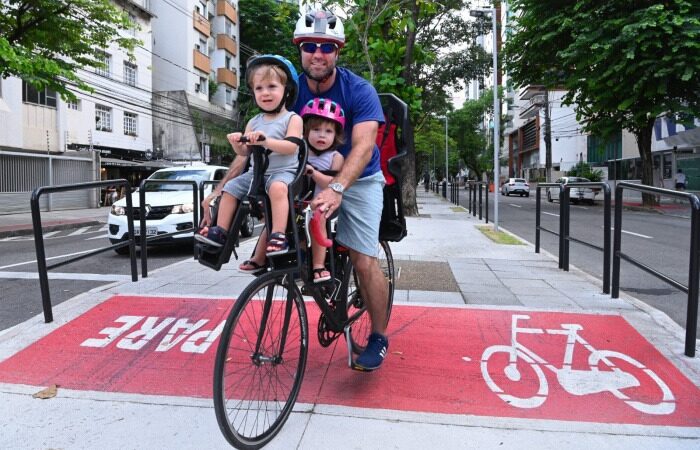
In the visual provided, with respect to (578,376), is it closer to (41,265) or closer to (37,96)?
(41,265)

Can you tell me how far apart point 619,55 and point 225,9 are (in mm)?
28404

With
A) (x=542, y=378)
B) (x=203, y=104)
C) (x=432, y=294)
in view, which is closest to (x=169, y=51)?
(x=203, y=104)

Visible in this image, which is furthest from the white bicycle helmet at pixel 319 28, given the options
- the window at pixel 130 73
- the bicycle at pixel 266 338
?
the window at pixel 130 73

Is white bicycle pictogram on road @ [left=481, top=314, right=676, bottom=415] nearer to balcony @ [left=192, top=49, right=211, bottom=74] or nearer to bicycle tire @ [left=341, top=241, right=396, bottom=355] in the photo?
bicycle tire @ [left=341, top=241, right=396, bottom=355]

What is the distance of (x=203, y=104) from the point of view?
119 feet

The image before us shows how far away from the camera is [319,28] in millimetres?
2799

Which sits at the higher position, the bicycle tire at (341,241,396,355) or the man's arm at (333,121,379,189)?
the man's arm at (333,121,379,189)

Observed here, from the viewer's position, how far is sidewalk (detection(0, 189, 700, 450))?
2602mm

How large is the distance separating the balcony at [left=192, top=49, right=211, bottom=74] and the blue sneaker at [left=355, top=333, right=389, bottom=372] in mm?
35059

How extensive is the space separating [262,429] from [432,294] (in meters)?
3.23

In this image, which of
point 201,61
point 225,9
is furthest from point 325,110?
point 225,9

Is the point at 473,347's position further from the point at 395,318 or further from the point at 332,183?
the point at 332,183

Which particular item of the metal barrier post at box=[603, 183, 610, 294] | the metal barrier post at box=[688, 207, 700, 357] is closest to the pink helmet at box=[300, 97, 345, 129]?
the metal barrier post at box=[688, 207, 700, 357]

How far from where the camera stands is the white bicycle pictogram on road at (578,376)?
301 centimetres
